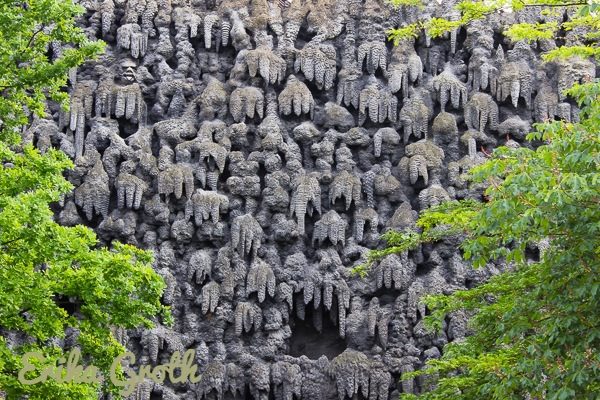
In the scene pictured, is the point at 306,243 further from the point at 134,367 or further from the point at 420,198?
the point at 134,367

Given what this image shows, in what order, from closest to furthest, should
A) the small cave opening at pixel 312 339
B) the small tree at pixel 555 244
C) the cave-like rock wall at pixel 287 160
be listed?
1. the small tree at pixel 555 244
2. the cave-like rock wall at pixel 287 160
3. the small cave opening at pixel 312 339

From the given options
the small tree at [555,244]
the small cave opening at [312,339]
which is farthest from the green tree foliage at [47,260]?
the small cave opening at [312,339]

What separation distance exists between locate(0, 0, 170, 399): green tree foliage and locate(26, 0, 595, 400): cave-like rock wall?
237 inches

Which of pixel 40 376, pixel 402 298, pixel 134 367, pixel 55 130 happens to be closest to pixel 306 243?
pixel 402 298

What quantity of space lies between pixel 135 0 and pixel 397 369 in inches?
353

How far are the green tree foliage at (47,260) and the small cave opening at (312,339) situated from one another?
6.62 m

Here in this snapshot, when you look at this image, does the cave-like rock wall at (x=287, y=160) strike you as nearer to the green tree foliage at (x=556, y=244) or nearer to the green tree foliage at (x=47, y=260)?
the green tree foliage at (x=47, y=260)

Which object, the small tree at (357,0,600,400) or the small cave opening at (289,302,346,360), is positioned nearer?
the small tree at (357,0,600,400)

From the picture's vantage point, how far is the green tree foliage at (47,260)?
1059 centimetres

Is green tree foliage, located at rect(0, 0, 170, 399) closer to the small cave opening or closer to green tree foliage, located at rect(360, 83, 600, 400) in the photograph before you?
green tree foliage, located at rect(360, 83, 600, 400)

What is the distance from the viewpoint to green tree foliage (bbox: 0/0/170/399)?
417 inches

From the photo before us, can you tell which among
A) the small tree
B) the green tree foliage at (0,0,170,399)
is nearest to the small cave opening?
the green tree foliage at (0,0,170,399)

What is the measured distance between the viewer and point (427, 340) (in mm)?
17531

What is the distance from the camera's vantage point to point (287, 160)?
1920 cm
